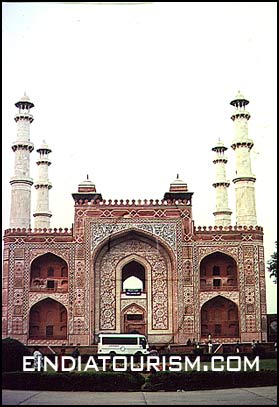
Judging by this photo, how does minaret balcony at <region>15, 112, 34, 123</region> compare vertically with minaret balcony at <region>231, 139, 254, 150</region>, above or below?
above

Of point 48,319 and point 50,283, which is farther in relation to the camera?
point 50,283

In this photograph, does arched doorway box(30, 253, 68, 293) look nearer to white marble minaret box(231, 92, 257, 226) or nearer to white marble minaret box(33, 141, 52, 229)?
white marble minaret box(33, 141, 52, 229)

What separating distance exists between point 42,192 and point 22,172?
11.3 feet

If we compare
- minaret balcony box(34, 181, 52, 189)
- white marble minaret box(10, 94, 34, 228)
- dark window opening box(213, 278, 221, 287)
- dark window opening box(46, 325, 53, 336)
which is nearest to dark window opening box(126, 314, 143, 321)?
dark window opening box(46, 325, 53, 336)

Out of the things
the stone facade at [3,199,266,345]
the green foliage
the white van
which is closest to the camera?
the green foliage

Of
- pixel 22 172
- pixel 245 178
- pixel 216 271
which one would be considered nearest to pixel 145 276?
pixel 216 271

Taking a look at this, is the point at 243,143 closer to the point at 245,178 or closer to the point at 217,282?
the point at 245,178

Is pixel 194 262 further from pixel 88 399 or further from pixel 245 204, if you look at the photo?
pixel 88 399

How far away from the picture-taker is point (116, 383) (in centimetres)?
855

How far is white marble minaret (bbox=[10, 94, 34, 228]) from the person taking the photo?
21422 mm

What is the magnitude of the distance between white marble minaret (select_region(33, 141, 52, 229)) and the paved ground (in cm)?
1705

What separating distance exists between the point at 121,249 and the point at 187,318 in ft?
9.39

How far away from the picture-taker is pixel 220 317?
20266mm

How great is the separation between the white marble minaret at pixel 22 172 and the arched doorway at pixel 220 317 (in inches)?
241
